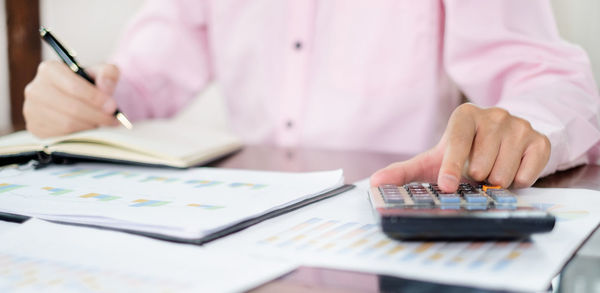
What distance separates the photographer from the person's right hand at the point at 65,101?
807 millimetres

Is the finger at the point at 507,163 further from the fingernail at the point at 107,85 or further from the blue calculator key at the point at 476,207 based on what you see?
the fingernail at the point at 107,85

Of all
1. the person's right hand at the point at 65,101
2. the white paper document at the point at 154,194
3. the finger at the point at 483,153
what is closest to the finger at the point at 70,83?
the person's right hand at the point at 65,101

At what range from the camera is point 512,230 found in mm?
368

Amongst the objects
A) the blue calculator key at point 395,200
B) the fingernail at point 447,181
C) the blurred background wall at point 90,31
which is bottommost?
the blue calculator key at point 395,200

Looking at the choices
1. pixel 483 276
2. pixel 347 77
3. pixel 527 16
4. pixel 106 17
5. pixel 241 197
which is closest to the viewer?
pixel 483 276

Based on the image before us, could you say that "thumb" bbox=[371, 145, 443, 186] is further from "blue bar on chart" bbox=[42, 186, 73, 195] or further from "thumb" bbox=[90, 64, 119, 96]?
"thumb" bbox=[90, 64, 119, 96]

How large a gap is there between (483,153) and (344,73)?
613 millimetres

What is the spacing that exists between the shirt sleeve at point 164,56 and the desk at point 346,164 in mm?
389

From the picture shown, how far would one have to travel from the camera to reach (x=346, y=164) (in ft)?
2.46

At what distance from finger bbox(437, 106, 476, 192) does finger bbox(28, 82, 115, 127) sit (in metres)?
0.52

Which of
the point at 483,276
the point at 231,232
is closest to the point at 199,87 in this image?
the point at 231,232

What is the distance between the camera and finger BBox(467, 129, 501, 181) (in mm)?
517

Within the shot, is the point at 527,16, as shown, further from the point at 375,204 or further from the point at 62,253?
the point at 62,253

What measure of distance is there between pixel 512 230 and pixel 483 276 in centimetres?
6
